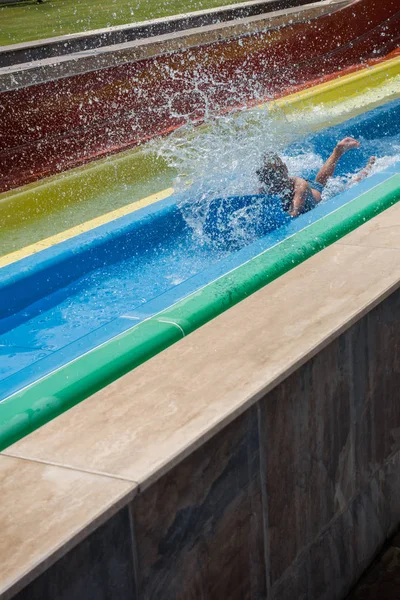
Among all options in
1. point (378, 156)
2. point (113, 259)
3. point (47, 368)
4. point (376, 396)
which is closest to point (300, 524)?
point (376, 396)

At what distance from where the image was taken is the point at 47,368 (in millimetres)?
2617

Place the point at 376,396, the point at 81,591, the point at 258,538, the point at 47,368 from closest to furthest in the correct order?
the point at 81,591 → the point at 258,538 → the point at 376,396 → the point at 47,368

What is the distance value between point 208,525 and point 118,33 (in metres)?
6.83

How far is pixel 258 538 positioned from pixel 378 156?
4418 millimetres

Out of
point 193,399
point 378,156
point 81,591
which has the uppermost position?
point 193,399

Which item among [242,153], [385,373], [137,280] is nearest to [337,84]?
[242,153]

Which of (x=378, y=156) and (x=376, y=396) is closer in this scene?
(x=376, y=396)

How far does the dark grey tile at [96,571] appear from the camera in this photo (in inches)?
50.3

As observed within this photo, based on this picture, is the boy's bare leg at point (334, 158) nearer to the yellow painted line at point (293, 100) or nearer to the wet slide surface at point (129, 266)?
the wet slide surface at point (129, 266)

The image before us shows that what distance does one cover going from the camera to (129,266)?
3.93m

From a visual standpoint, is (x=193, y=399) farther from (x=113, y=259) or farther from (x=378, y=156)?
(x=378, y=156)

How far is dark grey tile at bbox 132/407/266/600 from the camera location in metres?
1.50

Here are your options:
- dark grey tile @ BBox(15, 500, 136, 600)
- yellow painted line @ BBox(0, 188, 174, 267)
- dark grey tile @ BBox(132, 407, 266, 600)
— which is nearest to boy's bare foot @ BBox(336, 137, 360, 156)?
yellow painted line @ BBox(0, 188, 174, 267)

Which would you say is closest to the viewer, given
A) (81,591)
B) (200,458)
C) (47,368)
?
(81,591)
